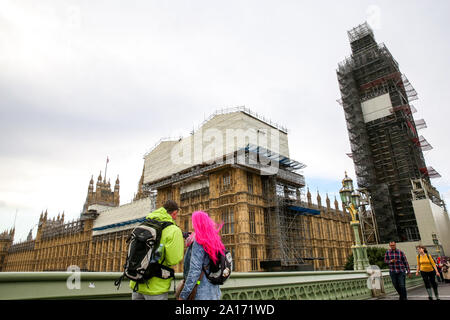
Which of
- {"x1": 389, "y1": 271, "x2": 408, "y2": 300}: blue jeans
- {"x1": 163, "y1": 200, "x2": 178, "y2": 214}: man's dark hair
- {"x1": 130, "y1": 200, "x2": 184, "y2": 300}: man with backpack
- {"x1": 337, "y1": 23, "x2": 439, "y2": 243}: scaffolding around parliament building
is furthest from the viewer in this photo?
{"x1": 337, "y1": 23, "x2": 439, "y2": 243}: scaffolding around parliament building

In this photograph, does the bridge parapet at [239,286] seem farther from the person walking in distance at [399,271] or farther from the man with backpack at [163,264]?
the person walking in distance at [399,271]

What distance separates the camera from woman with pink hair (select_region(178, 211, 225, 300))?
9.58ft

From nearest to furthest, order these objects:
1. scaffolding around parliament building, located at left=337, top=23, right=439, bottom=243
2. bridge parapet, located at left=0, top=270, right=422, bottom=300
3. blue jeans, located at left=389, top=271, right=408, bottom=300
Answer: bridge parapet, located at left=0, top=270, right=422, bottom=300 → blue jeans, located at left=389, top=271, right=408, bottom=300 → scaffolding around parliament building, located at left=337, top=23, right=439, bottom=243

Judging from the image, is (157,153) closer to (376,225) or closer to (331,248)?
(331,248)

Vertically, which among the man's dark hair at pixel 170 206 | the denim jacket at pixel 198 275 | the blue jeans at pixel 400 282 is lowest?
the blue jeans at pixel 400 282

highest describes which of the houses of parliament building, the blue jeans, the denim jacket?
the houses of parliament building

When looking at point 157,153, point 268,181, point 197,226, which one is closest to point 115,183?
point 157,153

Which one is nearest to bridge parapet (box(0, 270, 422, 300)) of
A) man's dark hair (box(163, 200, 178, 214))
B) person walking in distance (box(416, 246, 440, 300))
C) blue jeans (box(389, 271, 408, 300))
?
man's dark hair (box(163, 200, 178, 214))

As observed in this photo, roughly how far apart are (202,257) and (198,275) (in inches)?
7.3

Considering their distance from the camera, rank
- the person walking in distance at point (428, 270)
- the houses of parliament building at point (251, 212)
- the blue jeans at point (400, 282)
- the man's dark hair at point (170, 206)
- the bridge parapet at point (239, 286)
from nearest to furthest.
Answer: the bridge parapet at point (239, 286) < the man's dark hair at point (170, 206) < the blue jeans at point (400, 282) < the person walking in distance at point (428, 270) < the houses of parliament building at point (251, 212)

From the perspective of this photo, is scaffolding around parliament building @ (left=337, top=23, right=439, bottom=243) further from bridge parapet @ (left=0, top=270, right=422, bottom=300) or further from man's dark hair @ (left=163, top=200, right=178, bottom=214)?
man's dark hair @ (left=163, top=200, right=178, bottom=214)

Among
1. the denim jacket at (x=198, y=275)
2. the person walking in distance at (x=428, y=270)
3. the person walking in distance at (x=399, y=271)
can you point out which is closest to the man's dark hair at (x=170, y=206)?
the denim jacket at (x=198, y=275)

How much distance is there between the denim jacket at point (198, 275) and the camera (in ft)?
9.43
